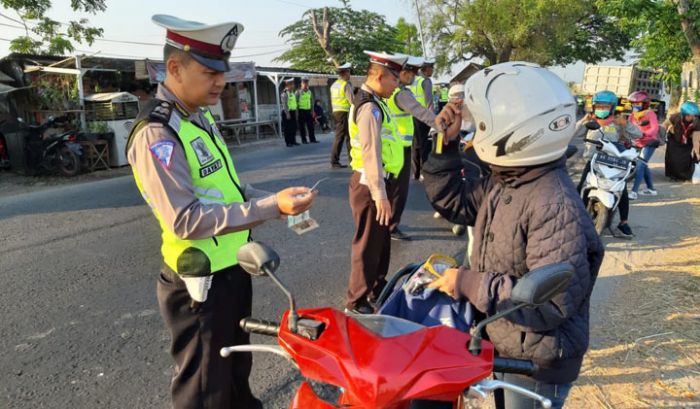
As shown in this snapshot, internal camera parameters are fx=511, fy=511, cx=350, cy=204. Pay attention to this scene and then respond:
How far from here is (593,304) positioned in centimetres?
415

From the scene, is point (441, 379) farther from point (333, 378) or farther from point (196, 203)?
point (196, 203)

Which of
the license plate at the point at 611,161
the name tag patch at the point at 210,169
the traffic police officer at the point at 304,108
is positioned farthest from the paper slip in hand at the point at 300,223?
the traffic police officer at the point at 304,108

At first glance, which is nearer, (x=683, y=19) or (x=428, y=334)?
(x=428, y=334)

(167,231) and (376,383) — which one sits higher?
(167,231)

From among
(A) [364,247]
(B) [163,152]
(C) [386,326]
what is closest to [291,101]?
(A) [364,247]

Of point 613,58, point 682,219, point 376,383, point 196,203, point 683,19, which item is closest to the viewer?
point 376,383

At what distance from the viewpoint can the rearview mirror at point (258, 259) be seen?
1.44 metres

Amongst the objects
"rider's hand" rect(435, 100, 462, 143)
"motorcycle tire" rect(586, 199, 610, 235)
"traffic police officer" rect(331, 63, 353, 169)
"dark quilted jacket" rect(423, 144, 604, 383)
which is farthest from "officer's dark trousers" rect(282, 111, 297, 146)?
"dark quilted jacket" rect(423, 144, 604, 383)

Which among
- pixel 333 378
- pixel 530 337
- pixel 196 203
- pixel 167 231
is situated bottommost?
pixel 530 337

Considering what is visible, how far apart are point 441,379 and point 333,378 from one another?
0.26m

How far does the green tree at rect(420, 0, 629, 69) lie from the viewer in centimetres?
3381

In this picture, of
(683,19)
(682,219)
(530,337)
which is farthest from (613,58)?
(530,337)

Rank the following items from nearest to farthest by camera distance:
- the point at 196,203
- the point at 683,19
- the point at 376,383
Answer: the point at 376,383 < the point at 196,203 < the point at 683,19

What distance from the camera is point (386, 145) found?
4.03 meters
